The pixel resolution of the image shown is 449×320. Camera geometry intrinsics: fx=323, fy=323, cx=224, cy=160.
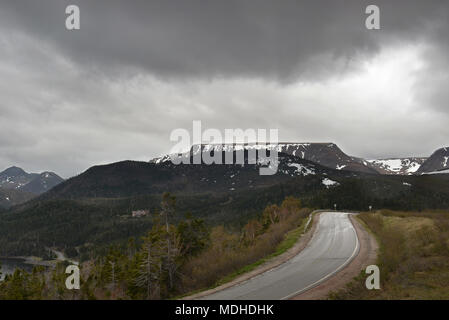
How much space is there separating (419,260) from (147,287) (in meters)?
33.6

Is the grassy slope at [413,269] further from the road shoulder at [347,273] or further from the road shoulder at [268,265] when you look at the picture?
the road shoulder at [268,265]

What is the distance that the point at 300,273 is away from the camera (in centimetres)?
2147

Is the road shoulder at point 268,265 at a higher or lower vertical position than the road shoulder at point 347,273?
lower

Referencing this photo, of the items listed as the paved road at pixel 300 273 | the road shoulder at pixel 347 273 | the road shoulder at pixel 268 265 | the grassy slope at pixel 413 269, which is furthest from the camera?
the road shoulder at pixel 268 265

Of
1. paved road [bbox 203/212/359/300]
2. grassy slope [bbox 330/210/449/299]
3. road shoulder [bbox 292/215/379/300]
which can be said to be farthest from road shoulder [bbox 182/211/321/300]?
grassy slope [bbox 330/210/449/299]

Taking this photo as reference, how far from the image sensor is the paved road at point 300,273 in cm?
1747

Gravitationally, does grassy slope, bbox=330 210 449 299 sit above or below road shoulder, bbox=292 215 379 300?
above

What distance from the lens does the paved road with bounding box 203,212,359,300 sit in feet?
57.3

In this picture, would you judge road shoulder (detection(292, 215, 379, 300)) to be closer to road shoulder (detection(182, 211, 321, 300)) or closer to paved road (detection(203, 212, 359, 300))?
paved road (detection(203, 212, 359, 300))

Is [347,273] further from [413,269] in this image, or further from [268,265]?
[268,265]

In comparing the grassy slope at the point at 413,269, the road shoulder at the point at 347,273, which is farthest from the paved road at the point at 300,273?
the grassy slope at the point at 413,269

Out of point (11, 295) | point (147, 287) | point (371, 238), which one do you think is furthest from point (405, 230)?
point (11, 295)
